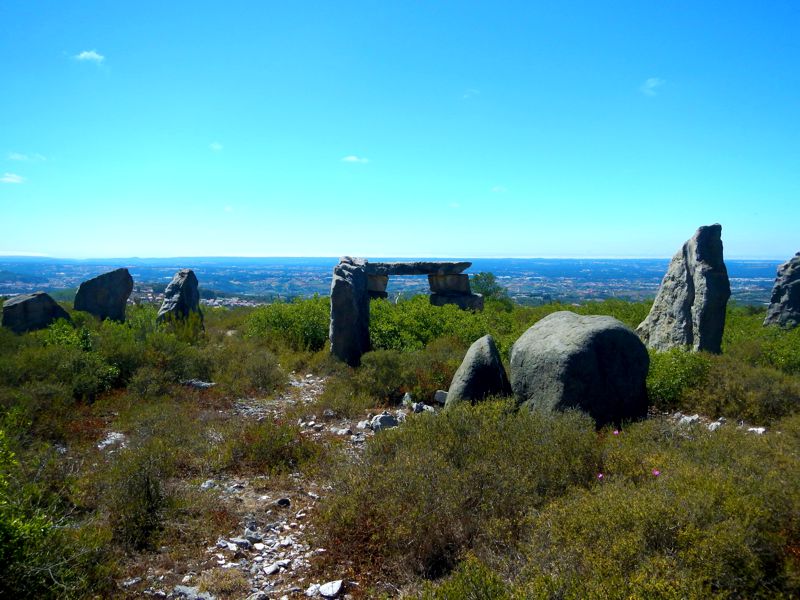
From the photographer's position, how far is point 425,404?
337 inches

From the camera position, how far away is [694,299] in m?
10.7

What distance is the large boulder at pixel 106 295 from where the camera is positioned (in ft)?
53.5

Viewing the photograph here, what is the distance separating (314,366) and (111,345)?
403 cm

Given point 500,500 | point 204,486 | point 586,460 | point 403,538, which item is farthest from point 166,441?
point 586,460

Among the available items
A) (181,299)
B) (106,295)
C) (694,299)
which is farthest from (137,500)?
(106,295)

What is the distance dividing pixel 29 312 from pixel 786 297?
22.1 meters

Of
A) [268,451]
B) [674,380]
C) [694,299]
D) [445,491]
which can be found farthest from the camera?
[694,299]

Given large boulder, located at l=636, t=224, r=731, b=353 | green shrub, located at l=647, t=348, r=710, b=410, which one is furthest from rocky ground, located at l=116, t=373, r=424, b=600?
large boulder, located at l=636, t=224, r=731, b=353

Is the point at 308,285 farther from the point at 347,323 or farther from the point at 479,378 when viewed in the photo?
the point at 479,378

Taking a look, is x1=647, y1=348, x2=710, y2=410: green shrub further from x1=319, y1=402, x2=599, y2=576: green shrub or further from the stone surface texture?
the stone surface texture

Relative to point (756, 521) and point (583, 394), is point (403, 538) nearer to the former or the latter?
point (756, 521)

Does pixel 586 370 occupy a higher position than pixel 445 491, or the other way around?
pixel 586 370

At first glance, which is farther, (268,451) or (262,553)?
(268,451)

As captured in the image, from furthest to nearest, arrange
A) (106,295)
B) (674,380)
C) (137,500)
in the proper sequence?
(106,295)
(674,380)
(137,500)
